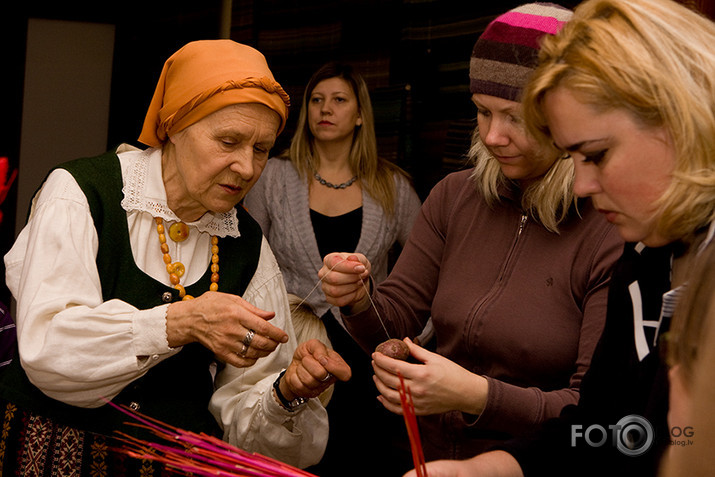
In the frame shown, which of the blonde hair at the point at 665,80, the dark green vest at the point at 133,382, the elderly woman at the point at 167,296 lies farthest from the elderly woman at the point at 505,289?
the blonde hair at the point at 665,80

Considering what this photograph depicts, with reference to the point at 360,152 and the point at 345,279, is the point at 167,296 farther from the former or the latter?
the point at 360,152

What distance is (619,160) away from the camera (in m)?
1.15

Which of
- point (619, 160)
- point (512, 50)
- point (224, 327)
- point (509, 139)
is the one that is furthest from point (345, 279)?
point (619, 160)

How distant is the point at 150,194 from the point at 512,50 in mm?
940

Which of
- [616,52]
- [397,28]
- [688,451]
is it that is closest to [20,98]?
[397,28]

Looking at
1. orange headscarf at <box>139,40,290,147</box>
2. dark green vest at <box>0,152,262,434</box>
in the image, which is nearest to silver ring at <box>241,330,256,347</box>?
dark green vest at <box>0,152,262,434</box>

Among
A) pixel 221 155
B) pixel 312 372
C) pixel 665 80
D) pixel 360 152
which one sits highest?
pixel 665 80

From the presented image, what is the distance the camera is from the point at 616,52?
1.13m

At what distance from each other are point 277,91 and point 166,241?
1.55 ft

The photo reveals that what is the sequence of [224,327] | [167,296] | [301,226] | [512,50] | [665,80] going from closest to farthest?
[665,80], [224,327], [512,50], [167,296], [301,226]

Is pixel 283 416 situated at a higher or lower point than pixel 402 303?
lower

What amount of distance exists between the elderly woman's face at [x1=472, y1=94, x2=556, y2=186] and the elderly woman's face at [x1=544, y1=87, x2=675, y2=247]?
0.48m

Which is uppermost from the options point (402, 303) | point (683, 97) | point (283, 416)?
point (683, 97)

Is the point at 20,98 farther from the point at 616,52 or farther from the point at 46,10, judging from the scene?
the point at 616,52
